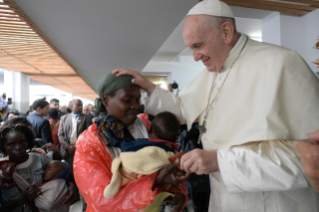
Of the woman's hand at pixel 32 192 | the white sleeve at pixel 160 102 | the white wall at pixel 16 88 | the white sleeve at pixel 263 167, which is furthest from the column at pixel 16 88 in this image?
the white sleeve at pixel 263 167

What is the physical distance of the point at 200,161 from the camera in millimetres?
1110

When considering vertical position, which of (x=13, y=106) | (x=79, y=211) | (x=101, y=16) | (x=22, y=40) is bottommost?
(x=79, y=211)

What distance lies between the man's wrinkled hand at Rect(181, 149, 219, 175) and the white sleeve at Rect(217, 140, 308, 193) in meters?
0.04

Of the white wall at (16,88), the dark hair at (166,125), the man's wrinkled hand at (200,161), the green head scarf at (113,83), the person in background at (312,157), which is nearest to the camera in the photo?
the person in background at (312,157)

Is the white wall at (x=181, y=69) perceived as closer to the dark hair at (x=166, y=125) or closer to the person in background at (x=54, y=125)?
the person in background at (x=54, y=125)

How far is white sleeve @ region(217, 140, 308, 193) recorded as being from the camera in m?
0.99

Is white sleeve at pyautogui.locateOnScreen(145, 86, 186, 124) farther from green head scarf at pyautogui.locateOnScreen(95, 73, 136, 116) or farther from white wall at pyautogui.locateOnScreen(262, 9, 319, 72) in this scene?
white wall at pyautogui.locateOnScreen(262, 9, 319, 72)

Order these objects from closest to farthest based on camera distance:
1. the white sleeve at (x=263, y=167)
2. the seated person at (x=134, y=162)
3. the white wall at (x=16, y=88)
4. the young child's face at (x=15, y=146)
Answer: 1. the white sleeve at (x=263, y=167)
2. the seated person at (x=134, y=162)
3. the young child's face at (x=15, y=146)
4. the white wall at (x=16, y=88)

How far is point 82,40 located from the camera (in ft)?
16.0

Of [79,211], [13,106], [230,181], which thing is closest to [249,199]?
[230,181]

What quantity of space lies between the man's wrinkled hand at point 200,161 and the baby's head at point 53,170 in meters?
1.65

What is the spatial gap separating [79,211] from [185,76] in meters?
8.60

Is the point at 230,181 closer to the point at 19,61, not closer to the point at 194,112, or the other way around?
the point at 194,112

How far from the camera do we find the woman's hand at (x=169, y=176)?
1320mm
